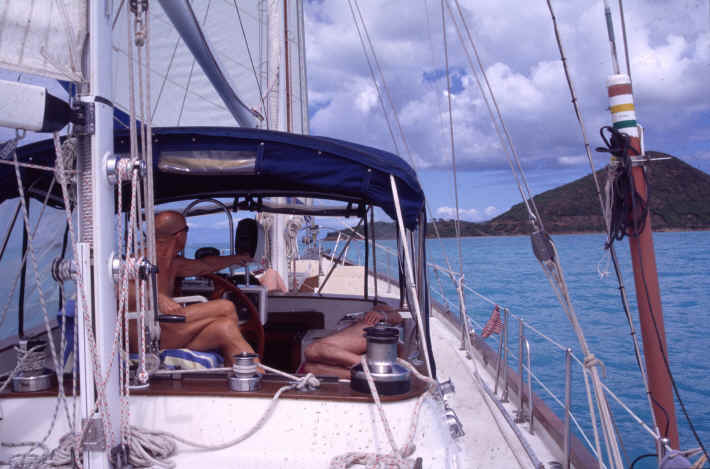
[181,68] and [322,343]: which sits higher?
[181,68]

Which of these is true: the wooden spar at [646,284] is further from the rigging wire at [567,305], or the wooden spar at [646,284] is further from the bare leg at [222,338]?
the bare leg at [222,338]

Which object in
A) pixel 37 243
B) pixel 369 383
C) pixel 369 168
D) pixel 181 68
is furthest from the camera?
pixel 181 68

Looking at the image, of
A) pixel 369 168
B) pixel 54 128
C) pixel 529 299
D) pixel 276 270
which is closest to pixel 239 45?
pixel 276 270

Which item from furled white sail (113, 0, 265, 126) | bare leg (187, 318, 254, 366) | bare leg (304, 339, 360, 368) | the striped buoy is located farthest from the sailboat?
furled white sail (113, 0, 265, 126)

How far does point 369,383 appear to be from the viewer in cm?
293

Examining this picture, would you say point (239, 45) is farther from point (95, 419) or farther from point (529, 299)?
point (529, 299)

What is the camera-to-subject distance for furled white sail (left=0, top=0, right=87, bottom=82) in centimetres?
253

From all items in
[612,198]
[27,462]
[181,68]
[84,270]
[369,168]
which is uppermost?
[181,68]

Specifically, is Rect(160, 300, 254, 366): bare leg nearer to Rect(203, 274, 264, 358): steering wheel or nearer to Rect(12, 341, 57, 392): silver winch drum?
Rect(12, 341, 57, 392): silver winch drum

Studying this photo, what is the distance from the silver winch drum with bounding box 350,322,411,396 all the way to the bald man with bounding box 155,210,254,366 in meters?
0.99

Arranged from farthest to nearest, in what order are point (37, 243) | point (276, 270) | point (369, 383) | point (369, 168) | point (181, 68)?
point (276, 270) → point (181, 68) → point (37, 243) → point (369, 168) → point (369, 383)

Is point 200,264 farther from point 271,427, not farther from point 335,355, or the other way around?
point 271,427

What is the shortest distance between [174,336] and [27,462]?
1141 millimetres

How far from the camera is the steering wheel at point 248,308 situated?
15.2 feet
